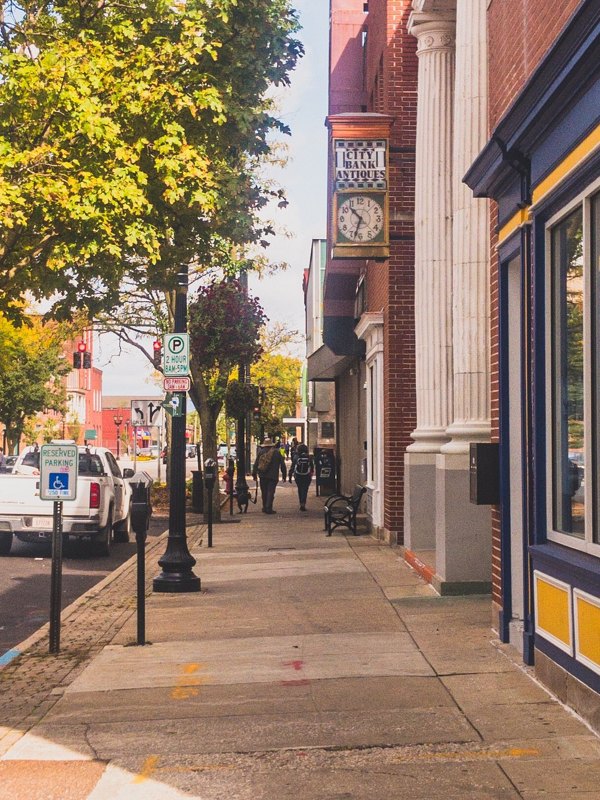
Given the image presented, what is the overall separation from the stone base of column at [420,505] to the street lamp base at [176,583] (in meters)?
3.25

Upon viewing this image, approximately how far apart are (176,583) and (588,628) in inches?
291

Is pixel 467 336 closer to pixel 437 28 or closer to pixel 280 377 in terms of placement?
pixel 437 28

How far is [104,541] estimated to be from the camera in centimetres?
1886

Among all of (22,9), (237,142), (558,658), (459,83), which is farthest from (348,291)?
(558,658)

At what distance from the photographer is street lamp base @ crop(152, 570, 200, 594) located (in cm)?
1331

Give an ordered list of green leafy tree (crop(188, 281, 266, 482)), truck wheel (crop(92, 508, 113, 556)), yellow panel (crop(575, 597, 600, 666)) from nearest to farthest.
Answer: yellow panel (crop(575, 597, 600, 666)), truck wheel (crop(92, 508, 113, 556)), green leafy tree (crop(188, 281, 266, 482))

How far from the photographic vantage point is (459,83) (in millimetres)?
11461

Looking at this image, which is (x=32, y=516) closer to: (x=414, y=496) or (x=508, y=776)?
(x=414, y=496)

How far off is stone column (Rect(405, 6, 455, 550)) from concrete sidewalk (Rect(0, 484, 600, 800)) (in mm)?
3135

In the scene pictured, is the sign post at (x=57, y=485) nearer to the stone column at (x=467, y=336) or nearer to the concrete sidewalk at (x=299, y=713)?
the concrete sidewalk at (x=299, y=713)

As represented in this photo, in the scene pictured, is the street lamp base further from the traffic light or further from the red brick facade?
the traffic light

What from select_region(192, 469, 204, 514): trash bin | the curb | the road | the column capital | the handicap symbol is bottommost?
the road

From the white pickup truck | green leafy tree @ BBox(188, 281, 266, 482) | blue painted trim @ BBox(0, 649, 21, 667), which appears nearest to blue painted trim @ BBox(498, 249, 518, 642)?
blue painted trim @ BBox(0, 649, 21, 667)

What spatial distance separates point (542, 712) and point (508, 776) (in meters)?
1.32
